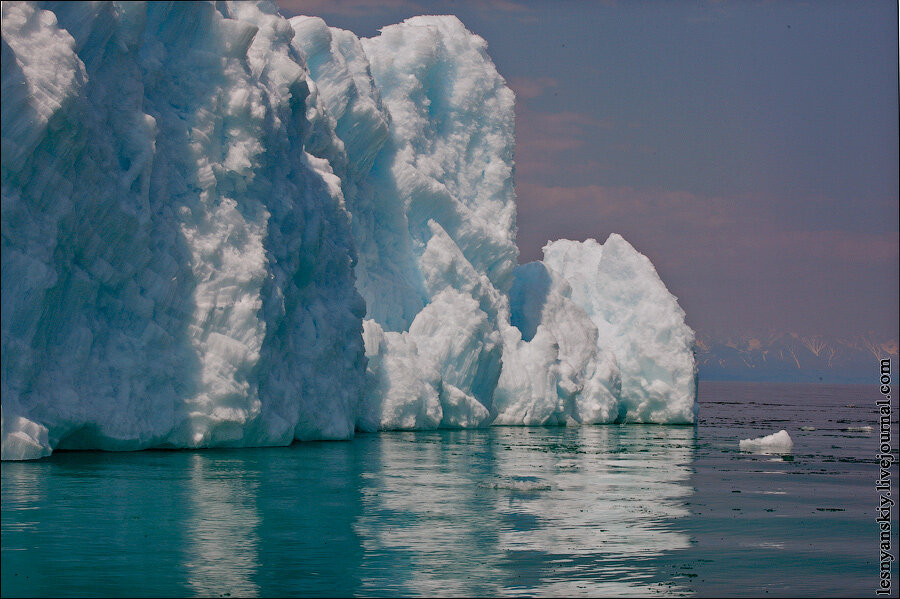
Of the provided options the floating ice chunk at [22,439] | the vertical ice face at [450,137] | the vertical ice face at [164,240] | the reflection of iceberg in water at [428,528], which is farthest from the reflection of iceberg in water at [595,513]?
the vertical ice face at [450,137]

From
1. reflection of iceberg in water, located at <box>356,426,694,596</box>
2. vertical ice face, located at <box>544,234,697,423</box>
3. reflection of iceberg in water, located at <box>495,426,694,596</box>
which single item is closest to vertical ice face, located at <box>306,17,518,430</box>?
reflection of iceberg in water, located at <box>495,426,694,596</box>

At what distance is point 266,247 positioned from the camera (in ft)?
98.3

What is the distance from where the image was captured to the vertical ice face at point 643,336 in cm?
5297

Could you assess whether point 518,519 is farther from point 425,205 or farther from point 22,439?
point 425,205

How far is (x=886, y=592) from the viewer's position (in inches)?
501

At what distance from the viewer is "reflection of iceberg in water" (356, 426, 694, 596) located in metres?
13.0

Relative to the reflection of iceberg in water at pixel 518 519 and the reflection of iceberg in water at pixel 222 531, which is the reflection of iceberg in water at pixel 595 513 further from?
the reflection of iceberg in water at pixel 222 531

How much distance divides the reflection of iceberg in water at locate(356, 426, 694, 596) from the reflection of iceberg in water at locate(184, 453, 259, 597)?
1393mm

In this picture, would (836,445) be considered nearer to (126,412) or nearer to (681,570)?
(126,412)

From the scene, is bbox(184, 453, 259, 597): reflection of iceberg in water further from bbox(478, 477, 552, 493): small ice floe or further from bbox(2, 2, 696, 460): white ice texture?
bbox(478, 477, 552, 493): small ice floe

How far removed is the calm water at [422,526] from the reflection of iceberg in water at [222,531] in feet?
0.15

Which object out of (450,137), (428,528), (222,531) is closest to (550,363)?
(450,137)

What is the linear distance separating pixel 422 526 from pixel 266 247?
581 inches

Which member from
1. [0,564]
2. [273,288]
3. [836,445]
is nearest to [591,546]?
[0,564]
